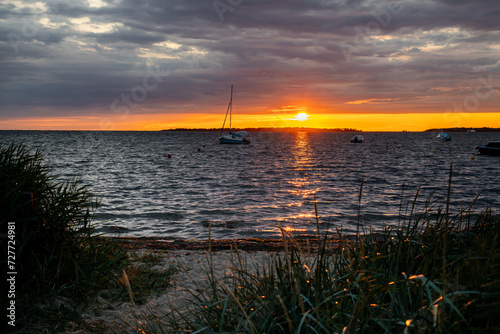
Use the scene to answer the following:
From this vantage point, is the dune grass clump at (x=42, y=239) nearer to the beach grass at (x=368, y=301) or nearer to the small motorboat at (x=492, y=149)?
the beach grass at (x=368, y=301)

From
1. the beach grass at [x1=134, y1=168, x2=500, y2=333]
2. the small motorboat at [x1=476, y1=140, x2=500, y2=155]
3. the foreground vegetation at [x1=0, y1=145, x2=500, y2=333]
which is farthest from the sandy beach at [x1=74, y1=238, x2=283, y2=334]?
the small motorboat at [x1=476, y1=140, x2=500, y2=155]

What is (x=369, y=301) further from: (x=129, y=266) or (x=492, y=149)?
(x=492, y=149)

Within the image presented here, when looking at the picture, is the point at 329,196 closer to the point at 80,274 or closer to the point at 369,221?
the point at 369,221

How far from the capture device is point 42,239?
4.74 metres

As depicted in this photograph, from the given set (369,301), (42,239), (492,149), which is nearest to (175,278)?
(42,239)

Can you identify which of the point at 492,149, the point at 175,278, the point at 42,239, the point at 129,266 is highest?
the point at 492,149

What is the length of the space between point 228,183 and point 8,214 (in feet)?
76.0

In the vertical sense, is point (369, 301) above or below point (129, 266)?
above

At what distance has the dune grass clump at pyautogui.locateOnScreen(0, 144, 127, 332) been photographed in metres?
4.43

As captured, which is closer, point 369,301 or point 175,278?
point 369,301

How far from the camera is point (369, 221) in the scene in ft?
47.0

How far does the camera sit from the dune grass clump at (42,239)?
443 cm

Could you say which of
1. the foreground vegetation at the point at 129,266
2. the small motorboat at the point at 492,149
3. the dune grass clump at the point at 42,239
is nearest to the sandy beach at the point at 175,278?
the foreground vegetation at the point at 129,266

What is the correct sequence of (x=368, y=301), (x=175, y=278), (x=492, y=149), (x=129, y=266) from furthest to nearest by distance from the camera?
(x=492, y=149) < (x=129, y=266) < (x=175, y=278) < (x=368, y=301)
